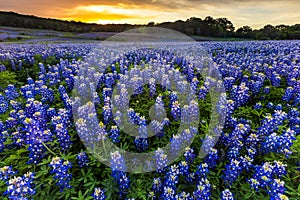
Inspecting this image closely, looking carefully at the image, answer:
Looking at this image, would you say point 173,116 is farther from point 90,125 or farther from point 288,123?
point 288,123

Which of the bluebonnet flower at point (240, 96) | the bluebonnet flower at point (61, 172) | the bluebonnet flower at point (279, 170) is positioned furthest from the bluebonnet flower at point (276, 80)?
the bluebonnet flower at point (61, 172)

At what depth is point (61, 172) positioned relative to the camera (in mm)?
2301

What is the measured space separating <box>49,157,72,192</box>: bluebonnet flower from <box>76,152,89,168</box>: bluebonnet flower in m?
0.23

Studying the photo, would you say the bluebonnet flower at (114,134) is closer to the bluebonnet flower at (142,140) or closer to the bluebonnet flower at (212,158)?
the bluebonnet flower at (142,140)

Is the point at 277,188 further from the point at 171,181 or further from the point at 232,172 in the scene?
the point at 171,181

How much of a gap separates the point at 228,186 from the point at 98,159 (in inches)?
58.2

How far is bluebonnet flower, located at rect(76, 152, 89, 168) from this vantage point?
261 centimetres

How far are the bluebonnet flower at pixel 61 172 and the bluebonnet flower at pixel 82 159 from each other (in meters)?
0.23

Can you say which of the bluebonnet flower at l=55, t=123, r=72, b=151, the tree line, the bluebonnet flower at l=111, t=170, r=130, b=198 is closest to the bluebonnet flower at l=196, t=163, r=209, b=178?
the bluebonnet flower at l=111, t=170, r=130, b=198

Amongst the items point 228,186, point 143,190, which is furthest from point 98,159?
point 228,186

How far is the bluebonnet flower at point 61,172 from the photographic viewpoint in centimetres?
229

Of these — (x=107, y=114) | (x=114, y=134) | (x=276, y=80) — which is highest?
(x=276, y=80)

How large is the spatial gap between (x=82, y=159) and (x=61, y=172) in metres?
0.34

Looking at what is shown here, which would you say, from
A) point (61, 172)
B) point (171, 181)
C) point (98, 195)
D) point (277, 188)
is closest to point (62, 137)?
point (61, 172)
